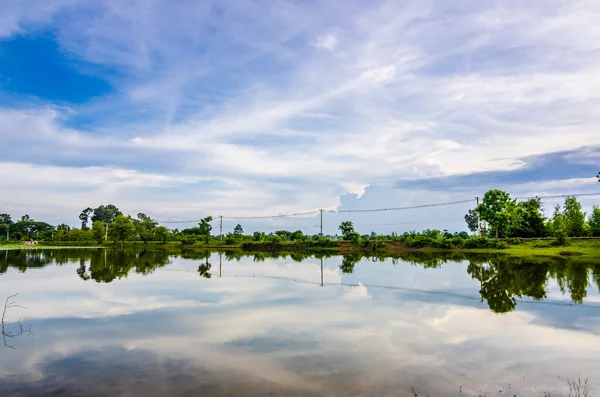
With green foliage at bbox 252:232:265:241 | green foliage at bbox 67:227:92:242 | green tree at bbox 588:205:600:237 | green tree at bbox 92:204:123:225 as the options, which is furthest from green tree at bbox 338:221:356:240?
green tree at bbox 92:204:123:225

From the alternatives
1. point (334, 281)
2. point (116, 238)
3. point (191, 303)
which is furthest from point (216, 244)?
point (191, 303)

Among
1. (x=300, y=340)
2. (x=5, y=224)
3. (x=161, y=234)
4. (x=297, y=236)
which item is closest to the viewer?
(x=300, y=340)

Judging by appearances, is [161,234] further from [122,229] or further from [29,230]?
[29,230]

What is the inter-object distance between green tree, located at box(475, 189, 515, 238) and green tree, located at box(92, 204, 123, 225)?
11388cm

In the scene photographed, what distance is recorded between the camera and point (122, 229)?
254ft

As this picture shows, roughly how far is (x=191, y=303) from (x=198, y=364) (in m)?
7.42

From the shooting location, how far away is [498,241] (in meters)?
45.9

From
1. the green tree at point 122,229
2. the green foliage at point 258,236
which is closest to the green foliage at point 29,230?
the green tree at point 122,229

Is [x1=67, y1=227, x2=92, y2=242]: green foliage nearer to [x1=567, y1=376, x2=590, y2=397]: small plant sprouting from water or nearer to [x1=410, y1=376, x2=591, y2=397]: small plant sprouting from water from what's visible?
[x1=410, y1=376, x2=591, y2=397]: small plant sprouting from water

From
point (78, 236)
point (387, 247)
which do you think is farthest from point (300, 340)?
point (78, 236)

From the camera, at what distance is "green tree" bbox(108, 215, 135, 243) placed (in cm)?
7720

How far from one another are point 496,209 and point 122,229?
67502 millimetres

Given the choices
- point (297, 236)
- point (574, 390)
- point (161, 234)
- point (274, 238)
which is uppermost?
point (161, 234)

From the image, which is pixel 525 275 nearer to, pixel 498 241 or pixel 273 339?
pixel 273 339
